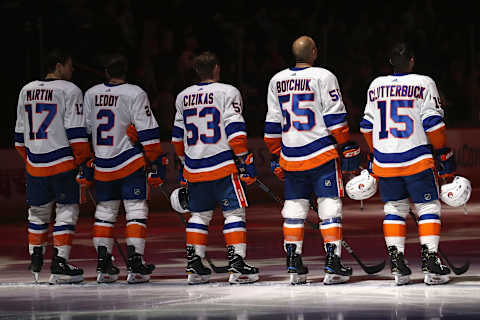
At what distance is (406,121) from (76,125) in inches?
108

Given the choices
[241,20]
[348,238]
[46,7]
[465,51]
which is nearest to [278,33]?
[241,20]

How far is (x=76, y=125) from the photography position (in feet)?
32.0

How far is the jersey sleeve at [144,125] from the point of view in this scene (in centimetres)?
969

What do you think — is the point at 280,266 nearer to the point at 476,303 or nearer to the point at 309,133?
the point at 309,133

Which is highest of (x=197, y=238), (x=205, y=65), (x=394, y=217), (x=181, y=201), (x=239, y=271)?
(x=205, y=65)

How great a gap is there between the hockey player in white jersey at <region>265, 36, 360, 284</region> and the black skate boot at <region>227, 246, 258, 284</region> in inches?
13.7

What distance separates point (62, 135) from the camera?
9.90 meters

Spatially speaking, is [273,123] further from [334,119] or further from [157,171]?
[157,171]

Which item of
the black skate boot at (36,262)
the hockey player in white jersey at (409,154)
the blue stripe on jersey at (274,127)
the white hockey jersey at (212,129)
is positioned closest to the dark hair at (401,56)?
the hockey player in white jersey at (409,154)

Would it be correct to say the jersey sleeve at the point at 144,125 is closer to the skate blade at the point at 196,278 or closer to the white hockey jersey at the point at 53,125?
the white hockey jersey at the point at 53,125

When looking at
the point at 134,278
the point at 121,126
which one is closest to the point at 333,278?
the point at 134,278

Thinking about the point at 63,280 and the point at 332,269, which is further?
the point at 63,280

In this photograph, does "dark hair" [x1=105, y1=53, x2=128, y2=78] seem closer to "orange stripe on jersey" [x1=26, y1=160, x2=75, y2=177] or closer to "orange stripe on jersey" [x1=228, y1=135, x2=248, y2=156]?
"orange stripe on jersey" [x1=26, y1=160, x2=75, y2=177]

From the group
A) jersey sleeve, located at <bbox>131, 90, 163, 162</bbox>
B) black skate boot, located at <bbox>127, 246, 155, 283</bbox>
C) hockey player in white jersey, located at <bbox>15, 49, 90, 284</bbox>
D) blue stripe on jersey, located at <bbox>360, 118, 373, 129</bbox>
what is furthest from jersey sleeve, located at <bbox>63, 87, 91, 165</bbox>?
blue stripe on jersey, located at <bbox>360, 118, 373, 129</bbox>
